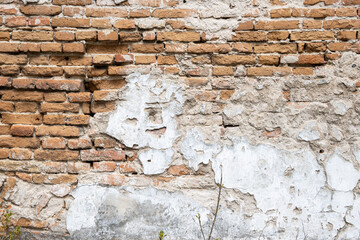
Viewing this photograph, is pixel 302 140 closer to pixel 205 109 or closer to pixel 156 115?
pixel 205 109

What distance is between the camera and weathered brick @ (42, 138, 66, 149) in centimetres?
232

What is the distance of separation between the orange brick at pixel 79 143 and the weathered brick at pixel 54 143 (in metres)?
0.05

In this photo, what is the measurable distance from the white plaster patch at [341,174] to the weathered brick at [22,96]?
2251 millimetres

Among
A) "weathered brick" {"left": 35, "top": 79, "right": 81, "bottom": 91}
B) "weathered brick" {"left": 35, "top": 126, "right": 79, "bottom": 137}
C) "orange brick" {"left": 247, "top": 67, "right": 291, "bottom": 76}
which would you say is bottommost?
"weathered brick" {"left": 35, "top": 126, "right": 79, "bottom": 137}

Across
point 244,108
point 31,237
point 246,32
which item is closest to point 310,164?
point 244,108

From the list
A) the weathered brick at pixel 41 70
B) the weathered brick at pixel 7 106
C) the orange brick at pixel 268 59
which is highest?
the orange brick at pixel 268 59

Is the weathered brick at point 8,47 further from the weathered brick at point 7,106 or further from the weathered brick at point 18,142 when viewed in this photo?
the weathered brick at point 18,142

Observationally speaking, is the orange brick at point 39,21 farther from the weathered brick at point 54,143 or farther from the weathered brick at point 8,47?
the weathered brick at point 54,143

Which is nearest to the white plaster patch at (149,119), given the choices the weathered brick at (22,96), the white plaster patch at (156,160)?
the white plaster patch at (156,160)

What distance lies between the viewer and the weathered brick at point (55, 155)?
233cm

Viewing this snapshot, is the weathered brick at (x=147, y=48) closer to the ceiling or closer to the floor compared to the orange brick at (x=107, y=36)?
closer to the floor

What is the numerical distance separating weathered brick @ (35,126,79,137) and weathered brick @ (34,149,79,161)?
0.43ft

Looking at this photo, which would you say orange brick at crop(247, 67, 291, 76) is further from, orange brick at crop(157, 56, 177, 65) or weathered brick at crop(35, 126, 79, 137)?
weathered brick at crop(35, 126, 79, 137)

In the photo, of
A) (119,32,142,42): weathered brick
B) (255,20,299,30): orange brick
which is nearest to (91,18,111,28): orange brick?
(119,32,142,42): weathered brick
